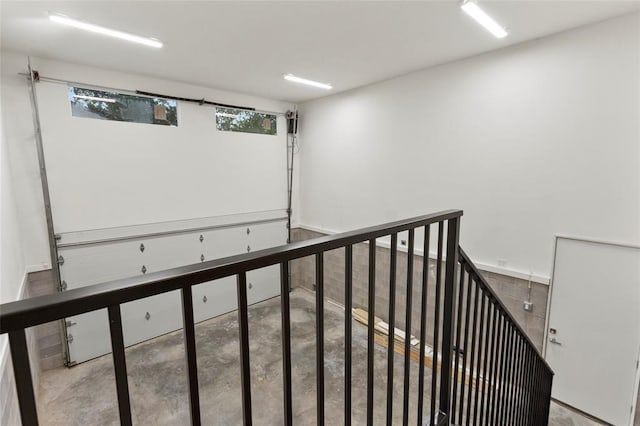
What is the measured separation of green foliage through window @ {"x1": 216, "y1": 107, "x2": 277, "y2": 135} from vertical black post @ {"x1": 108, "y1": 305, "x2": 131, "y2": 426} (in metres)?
4.97

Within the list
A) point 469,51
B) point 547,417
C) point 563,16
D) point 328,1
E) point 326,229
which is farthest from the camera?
point 326,229

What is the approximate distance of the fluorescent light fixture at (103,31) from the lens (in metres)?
2.65

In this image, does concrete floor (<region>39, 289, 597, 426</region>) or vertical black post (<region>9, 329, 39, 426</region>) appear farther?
concrete floor (<region>39, 289, 597, 426</region>)

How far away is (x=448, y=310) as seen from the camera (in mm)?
1665

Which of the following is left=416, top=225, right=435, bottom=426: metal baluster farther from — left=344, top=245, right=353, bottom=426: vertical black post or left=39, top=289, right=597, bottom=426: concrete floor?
left=39, top=289, right=597, bottom=426: concrete floor

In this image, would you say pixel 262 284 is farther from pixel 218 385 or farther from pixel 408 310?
pixel 408 310

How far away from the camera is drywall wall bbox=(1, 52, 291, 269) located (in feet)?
11.6

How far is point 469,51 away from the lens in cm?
341

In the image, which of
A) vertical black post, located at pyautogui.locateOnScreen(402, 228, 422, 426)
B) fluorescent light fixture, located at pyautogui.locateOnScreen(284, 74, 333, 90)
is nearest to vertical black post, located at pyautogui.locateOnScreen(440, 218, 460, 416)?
vertical black post, located at pyautogui.locateOnScreen(402, 228, 422, 426)

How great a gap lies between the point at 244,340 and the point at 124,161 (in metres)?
Result: 4.38

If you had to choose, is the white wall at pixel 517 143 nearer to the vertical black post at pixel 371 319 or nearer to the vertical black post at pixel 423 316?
the vertical black post at pixel 423 316

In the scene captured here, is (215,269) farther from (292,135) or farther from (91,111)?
(292,135)

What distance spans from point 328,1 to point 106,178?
11.9ft

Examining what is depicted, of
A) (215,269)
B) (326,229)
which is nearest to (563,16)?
(215,269)
